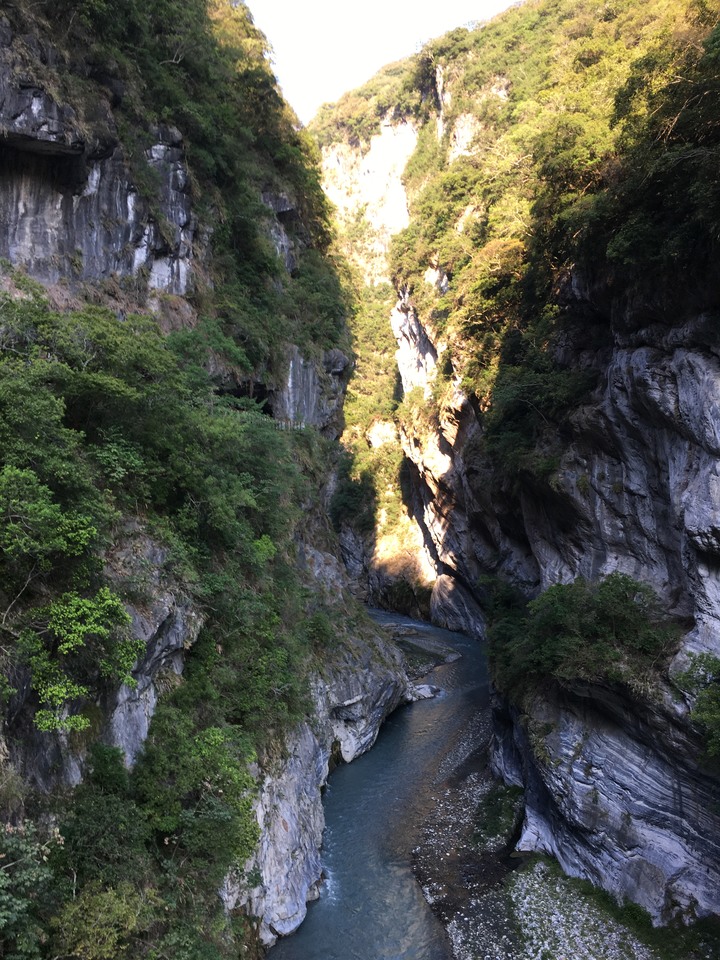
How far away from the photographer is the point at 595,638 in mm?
14055

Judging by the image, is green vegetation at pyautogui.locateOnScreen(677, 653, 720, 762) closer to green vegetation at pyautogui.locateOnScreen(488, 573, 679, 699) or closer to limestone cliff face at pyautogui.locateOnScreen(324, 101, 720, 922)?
limestone cliff face at pyautogui.locateOnScreen(324, 101, 720, 922)

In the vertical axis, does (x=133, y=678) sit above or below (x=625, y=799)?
above

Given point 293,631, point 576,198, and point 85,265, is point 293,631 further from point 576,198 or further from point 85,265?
point 576,198

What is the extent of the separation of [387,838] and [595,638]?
7.90m

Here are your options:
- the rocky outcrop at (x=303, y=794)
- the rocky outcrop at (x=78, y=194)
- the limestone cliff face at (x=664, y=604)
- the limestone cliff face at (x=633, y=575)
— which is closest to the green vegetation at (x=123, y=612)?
the rocky outcrop at (x=303, y=794)

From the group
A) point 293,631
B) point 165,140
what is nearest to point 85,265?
point 165,140

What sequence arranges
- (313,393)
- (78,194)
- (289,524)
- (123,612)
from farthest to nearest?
(313,393)
(289,524)
(78,194)
(123,612)

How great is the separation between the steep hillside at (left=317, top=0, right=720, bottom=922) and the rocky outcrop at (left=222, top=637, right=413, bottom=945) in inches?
200

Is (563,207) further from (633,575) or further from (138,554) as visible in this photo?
(138,554)

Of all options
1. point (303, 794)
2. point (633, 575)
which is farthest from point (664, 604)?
point (303, 794)

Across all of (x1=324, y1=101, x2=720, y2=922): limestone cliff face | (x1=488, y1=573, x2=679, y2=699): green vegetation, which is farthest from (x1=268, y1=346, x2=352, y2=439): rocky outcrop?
(x1=488, y1=573, x2=679, y2=699): green vegetation

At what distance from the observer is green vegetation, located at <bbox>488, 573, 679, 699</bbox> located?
1284 centimetres

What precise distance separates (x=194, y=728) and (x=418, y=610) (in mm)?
35694

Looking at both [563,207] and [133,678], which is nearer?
[133,678]
